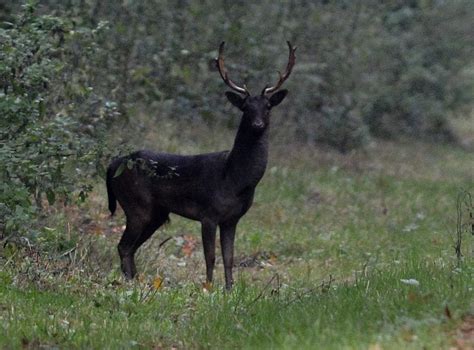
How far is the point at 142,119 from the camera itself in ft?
62.6

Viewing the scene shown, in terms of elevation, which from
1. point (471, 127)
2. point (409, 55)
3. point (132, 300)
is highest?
point (132, 300)

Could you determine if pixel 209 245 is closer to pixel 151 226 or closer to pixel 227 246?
pixel 227 246

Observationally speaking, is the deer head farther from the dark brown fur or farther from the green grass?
the green grass

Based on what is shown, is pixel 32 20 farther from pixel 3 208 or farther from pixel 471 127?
pixel 471 127

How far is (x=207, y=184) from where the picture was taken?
39.3 ft

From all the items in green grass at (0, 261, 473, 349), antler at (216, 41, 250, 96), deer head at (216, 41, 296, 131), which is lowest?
green grass at (0, 261, 473, 349)

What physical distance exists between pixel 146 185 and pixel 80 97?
2846 millimetres

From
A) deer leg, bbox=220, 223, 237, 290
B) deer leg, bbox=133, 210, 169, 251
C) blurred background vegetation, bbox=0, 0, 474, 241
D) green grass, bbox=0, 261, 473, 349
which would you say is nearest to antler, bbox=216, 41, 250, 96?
blurred background vegetation, bbox=0, 0, 474, 241

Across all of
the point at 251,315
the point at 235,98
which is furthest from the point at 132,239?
the point at 251,315

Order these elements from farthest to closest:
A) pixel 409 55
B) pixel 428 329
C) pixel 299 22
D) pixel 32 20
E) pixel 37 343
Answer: pixel 409 55 → pixel 299 22 → pixel 32 20 → pixel 37 343 → pixel 428 329

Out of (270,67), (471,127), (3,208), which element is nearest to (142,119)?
(270,67)

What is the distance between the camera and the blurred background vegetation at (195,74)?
11.0m

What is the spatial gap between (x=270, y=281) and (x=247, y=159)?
6.19 ft

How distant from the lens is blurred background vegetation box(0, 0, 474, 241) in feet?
36.2
